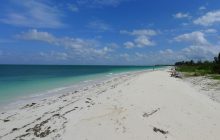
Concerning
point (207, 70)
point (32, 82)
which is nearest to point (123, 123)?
point (32, 82)

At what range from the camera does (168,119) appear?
10.1 meters

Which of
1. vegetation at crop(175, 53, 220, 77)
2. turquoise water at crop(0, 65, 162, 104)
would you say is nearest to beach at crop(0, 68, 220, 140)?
→ turquoise water at crop(0, 65, 162, 104)

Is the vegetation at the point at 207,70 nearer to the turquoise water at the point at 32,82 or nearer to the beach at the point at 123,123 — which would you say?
the turquoise water at the point at 32,82

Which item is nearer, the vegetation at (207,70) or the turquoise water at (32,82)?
the turquoise water at (32,82)

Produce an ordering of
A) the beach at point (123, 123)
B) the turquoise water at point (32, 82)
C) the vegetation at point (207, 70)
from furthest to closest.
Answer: the vegetation at point (207, 70)
the turquoise water at point (32, 82)
the beach at point (123, 123)

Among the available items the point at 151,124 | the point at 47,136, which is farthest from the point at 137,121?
the point at 47,136

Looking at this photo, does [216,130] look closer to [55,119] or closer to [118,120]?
[118,120]

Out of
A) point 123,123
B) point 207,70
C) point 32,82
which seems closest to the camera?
point 123,123

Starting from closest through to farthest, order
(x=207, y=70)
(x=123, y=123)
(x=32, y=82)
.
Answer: (x=123, y=123) < (x=32, y=82) < (x=207, y=70)

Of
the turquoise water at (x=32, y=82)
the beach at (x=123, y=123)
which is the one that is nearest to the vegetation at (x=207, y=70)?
the turquoise water at (x=32, y=82)

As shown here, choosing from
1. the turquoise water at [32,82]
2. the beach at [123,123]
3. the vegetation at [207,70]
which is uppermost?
the vegetation at [207,70]

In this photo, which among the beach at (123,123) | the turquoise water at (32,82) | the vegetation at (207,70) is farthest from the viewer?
the vegetation at (207,70)

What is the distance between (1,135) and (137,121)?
4.79 metres

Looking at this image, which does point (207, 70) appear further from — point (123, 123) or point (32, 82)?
point (123, 123)
